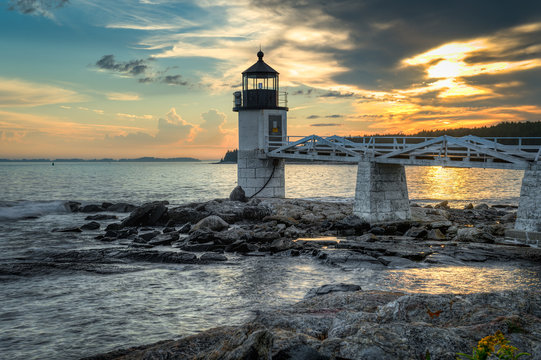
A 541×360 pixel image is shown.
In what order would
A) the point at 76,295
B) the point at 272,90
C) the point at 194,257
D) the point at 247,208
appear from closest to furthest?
1. the point at 76,295
2. the point at 194,257
3. the point at 247,208
4. the point at 272,90

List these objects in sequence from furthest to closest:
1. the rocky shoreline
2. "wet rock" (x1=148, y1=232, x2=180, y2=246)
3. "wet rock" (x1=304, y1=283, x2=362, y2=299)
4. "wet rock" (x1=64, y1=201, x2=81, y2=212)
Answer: "wet rock" (x1=64, y1=201, x2=81, y2=212)
"wet rock" (x1=148, y1=232, x2=180, y2=246)
"wet rock" (x1=304, y1=283, x2=362, y2=299)
the rocky shoreline

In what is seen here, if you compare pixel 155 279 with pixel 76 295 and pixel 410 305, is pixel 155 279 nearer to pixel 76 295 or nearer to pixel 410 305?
pixel 76 295

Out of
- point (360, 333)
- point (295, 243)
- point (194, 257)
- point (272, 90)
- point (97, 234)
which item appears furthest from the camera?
point (272, 90)

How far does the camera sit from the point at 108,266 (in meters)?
15.0

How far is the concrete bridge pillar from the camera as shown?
1638 cm

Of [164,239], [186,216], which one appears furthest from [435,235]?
[186,216]

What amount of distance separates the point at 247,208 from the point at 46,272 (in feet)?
45.7

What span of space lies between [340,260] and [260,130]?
19.5 meters

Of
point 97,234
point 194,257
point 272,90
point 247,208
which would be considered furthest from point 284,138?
point 194,257

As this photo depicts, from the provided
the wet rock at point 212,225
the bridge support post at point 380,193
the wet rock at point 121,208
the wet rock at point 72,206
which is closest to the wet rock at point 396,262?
the bridge support post at point 380,193

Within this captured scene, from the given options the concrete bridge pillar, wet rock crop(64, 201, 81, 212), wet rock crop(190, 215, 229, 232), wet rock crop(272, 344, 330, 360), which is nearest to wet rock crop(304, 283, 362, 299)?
wet rock crop(272, 344, 330, 360)

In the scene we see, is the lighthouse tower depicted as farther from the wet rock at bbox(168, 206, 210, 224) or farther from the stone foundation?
the wet rock at bbox(168, 206, 210, 224)

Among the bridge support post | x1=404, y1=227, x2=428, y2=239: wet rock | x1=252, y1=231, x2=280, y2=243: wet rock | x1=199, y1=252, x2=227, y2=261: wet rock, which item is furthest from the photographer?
the bridge support post

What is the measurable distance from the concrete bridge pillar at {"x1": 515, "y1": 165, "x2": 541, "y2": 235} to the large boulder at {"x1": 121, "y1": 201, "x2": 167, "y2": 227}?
17.7 m
